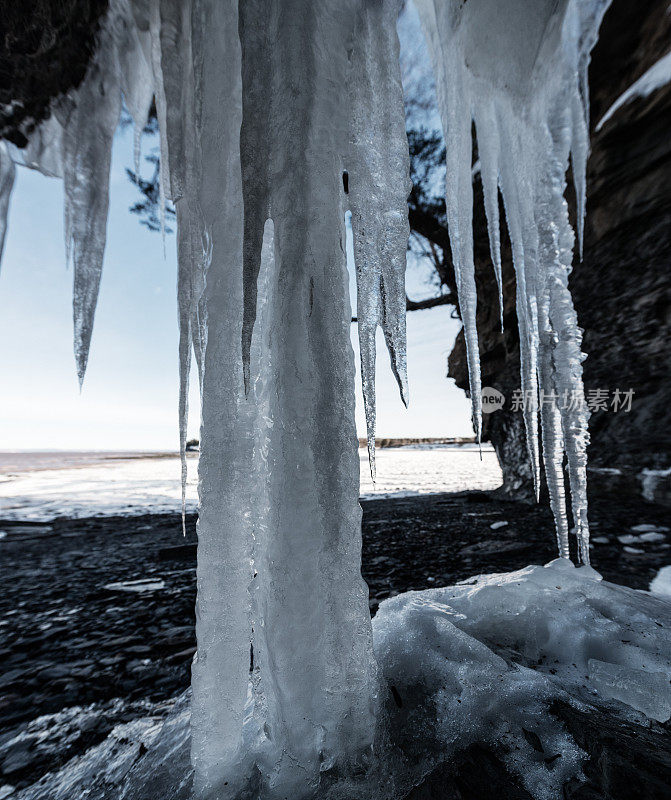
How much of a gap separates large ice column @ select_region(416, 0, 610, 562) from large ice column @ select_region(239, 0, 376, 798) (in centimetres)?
100

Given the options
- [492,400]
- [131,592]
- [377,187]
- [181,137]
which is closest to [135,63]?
[181,137]

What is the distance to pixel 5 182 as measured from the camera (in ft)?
8.39

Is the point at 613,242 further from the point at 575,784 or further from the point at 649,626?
the point at 575,784

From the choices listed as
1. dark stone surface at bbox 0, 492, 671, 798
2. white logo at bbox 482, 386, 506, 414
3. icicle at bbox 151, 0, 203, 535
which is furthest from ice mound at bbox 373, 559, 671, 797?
white logo at bbox 482, 386, 506, 414

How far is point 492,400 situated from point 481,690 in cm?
544

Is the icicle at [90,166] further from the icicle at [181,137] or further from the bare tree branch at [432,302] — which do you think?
the bare tree branch at [432,302]

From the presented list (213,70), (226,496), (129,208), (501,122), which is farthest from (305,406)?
(129,208)

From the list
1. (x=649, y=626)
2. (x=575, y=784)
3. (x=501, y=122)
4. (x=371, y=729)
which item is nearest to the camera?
(x=575, y=784)

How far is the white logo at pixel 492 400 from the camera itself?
5957 mm

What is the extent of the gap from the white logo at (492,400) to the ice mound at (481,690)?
442 centimetres

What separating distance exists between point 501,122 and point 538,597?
8.21 ft

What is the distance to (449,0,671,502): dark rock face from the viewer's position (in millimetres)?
3556

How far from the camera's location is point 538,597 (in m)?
1.73

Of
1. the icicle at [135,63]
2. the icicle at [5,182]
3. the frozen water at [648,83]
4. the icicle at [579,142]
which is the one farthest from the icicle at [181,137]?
the frozen water at [648,83]
